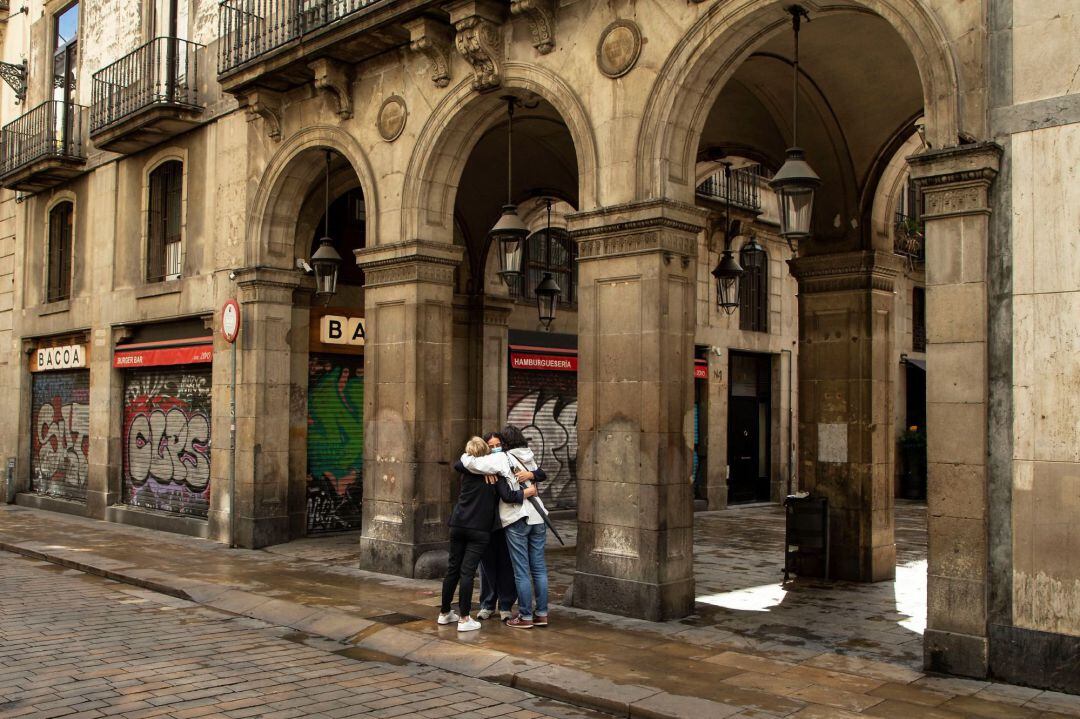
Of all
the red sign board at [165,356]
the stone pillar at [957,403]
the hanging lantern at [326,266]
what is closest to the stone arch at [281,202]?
the hanging lantern at [326,266]

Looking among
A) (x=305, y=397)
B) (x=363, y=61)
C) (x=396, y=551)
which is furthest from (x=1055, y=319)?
(x=305, y=397)

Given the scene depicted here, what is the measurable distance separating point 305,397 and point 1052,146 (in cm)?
1096

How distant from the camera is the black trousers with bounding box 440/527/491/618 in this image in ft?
28.3

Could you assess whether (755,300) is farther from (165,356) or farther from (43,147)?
(43,147)

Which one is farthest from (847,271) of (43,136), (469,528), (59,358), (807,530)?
(43,136)

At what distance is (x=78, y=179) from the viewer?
19.6m

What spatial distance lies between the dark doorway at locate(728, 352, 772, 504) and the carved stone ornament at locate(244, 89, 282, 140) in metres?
12.0

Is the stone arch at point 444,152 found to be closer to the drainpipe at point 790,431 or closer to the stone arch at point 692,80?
the stone arch at point 692,80

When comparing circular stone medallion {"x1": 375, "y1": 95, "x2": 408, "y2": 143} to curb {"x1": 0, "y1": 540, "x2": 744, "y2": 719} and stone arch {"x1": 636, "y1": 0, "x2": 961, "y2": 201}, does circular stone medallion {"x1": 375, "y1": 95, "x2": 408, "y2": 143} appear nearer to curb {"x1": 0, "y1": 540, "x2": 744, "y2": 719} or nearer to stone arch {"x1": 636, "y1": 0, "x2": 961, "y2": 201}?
stone arch {"x1": 636, "y1": 0, "x2": 961, "y2": 201}

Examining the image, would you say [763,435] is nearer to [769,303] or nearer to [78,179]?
[769,303]

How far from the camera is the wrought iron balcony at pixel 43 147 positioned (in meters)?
19.2

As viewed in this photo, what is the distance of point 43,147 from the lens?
20.1 metres

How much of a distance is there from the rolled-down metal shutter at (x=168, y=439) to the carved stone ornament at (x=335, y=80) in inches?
219

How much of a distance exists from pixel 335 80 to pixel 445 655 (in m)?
7.90
